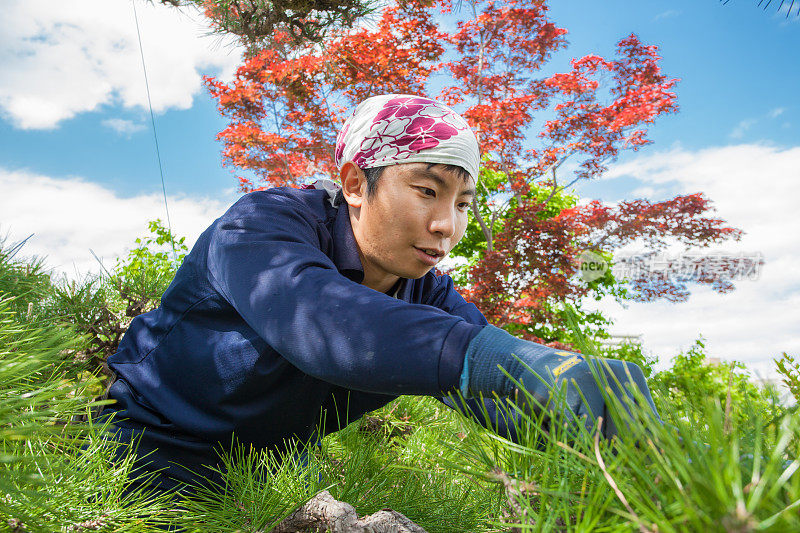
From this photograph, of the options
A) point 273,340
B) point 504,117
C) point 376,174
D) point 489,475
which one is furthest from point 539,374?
point 504,117

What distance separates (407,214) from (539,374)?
2.05 feet

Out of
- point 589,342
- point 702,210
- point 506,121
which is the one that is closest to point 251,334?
point 589,342

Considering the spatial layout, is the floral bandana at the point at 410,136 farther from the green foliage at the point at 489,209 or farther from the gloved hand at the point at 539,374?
the green foliage at the point at 489,209

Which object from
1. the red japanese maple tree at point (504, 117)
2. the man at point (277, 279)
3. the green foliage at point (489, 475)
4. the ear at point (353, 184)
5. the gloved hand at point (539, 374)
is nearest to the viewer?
the green foliage at point (489, 475)

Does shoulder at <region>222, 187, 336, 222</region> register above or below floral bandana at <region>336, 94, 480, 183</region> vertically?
below

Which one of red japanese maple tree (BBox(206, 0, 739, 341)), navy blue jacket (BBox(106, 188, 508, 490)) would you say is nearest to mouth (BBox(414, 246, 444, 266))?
navy blue jacket (BBox(106, 188, 508, 490))

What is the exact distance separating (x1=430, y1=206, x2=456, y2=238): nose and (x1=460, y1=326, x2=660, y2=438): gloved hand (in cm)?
51

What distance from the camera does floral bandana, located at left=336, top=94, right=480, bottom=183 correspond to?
3.80ft

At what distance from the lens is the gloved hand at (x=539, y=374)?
1.82 ft

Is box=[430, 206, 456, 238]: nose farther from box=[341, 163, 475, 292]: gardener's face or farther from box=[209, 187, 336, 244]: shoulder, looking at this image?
box=[209, 187, 336, 244]: shoulder

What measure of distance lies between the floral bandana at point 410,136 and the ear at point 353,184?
21 millimetres

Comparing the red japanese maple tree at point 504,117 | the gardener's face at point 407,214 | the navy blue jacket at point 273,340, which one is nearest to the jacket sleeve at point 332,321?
the navy blue jacket at point 273,340

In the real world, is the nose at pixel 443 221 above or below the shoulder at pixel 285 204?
below

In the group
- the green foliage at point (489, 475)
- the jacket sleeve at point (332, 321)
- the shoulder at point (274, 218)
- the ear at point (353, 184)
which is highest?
the ear at point (353, 184)
